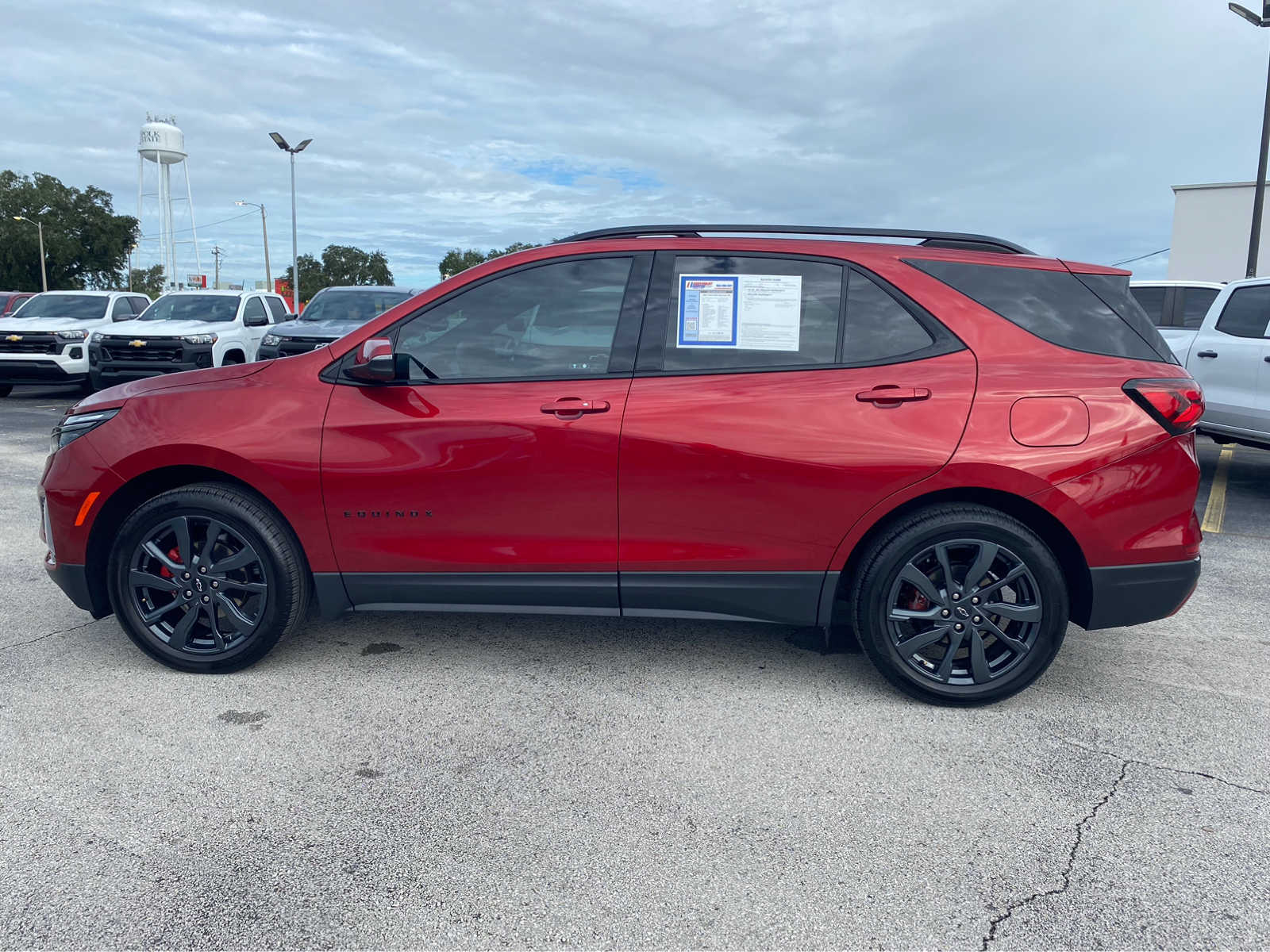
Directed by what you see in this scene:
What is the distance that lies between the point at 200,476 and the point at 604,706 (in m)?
1.88

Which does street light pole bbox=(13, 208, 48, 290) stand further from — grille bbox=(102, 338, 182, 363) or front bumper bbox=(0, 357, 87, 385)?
grille bbox=(102, 338, 182, 363)

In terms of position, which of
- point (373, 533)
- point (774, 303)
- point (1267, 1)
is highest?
point (1267, 1)

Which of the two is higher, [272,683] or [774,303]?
[774,303]

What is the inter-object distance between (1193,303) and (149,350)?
45.9ft

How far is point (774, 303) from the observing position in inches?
141

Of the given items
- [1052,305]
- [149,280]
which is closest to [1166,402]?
[1052,305]

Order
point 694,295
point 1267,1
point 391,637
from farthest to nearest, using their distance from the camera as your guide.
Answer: point 1267,1
point 391,637
point 694,295

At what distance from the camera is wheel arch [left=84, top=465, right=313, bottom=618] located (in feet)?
12.2

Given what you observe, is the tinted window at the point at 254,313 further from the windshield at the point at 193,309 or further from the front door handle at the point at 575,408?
the front door handle at the point at 575,408

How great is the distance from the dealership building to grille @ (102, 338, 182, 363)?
36912 mm

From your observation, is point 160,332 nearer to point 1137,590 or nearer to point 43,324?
point 43,324

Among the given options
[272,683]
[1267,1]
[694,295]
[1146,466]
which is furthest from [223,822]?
[1267,1]

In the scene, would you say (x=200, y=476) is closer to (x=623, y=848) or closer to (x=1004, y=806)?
(x=623, y=848)

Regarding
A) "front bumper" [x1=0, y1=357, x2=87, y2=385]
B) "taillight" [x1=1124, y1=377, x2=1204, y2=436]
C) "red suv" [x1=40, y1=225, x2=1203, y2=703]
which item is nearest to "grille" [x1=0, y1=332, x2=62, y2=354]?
"front bumper" [x1=0, y1=357, x2=87, y2=385]
